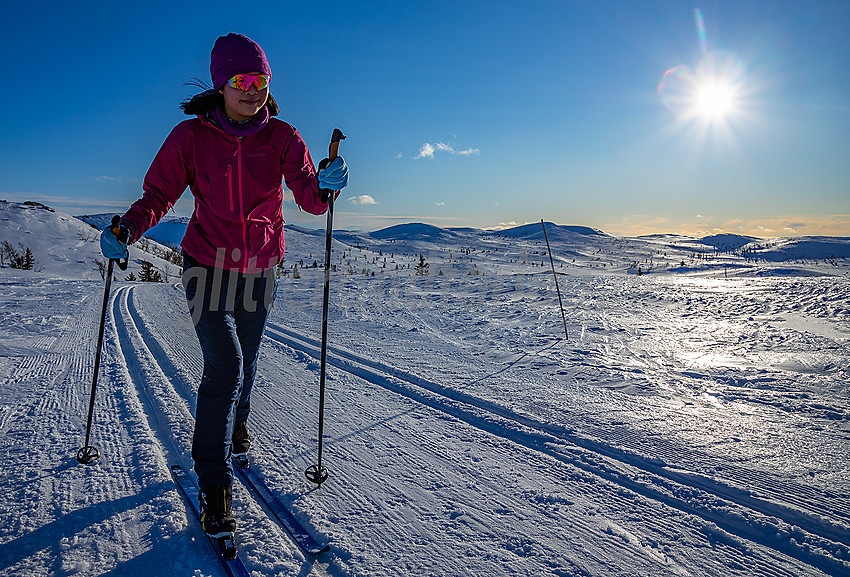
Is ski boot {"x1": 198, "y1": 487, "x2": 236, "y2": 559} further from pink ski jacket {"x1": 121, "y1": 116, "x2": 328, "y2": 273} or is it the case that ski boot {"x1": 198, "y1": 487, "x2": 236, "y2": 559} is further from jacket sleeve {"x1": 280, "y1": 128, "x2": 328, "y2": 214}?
jacket sleeve {"x1": 280, "y1": 128, "x2": 328, "y2": 214}

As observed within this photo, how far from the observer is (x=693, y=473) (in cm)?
220

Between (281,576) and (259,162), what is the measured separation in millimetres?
1756

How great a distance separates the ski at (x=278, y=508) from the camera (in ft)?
5.73

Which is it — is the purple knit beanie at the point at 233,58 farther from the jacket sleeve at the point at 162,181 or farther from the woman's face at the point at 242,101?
the jacket sleeve at the point at 162,181

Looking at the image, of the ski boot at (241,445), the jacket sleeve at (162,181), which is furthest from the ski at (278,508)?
the jacket sleeve at (162,181)

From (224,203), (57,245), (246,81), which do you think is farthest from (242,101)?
(57,245)

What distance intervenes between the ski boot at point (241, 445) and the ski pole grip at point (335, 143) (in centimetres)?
160

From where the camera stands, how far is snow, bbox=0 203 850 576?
5.63ft

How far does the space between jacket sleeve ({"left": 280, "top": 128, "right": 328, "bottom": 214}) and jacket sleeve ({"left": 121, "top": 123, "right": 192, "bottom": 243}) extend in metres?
0.44

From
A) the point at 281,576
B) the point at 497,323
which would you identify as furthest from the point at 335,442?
the point at 497,323

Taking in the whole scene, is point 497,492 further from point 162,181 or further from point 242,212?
point 162,181

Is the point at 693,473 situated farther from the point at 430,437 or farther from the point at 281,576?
the point at 281,576

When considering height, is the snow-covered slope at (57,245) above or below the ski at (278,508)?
above

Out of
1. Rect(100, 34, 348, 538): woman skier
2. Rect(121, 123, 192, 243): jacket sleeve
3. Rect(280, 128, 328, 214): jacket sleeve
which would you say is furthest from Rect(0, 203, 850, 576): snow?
Rect(280, 128, 328, 214): jacket sleeve
